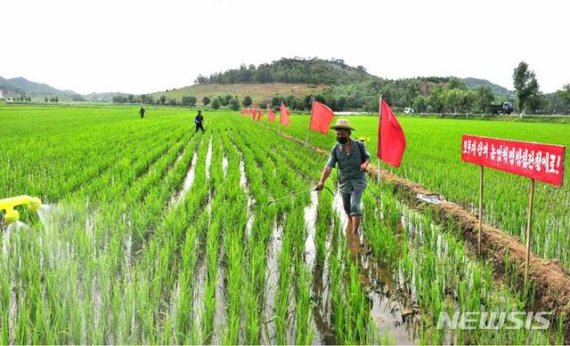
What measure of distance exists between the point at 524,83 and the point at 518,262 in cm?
5739

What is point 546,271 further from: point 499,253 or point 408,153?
point 408,153

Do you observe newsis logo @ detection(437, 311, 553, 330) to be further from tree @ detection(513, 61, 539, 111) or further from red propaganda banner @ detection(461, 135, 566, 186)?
tree @ detection(513, 61, 539, 111)

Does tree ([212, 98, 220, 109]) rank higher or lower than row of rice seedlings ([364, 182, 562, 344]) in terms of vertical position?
higher

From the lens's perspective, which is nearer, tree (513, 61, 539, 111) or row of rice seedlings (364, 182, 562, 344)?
row of rice seedlings (364, 182, 562, 344)

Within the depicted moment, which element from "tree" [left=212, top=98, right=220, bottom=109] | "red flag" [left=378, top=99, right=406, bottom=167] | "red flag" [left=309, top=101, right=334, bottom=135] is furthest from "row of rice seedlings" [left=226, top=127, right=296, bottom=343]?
"tree" [left=212, top=98, right=220, bottom=109]

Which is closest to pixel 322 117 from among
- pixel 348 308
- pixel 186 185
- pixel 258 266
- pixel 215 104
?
pixel 186 185

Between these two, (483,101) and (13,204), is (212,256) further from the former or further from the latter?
(483,101)

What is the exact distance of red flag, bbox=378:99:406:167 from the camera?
5.43m

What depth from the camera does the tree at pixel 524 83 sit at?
173ft

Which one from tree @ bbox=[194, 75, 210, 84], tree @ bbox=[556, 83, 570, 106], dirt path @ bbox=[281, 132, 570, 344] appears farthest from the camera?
tree @ bbox=[194, 75, 210, 84]

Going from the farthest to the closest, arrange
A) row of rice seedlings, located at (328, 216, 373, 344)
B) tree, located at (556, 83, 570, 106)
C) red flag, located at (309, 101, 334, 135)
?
tree, located at (556, 83, 570, 106)
red flag, located at (309, 101, 334, 135)
row of rice seedlings, located at (328, 216, 373, 344)

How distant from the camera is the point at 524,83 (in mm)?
53219

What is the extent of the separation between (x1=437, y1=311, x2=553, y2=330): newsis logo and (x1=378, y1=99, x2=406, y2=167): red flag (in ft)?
9.18

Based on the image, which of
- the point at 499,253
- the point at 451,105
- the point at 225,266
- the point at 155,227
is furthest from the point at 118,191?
the point at 451,105
